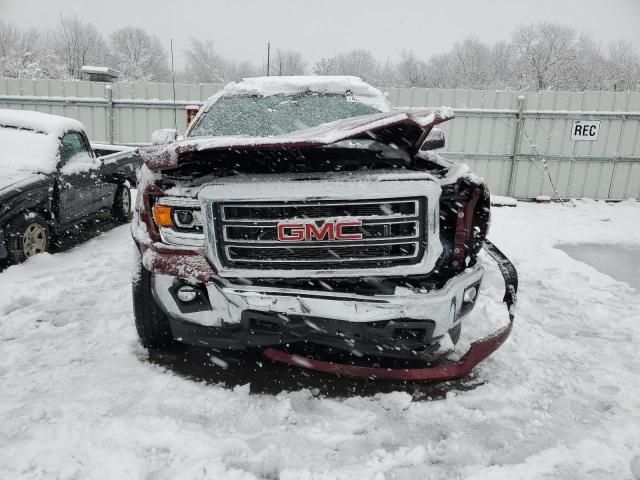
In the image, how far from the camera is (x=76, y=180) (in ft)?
17.4

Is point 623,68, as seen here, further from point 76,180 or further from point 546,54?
point 76,180

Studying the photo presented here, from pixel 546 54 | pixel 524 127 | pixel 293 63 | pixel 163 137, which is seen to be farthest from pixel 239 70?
pixel 163 137

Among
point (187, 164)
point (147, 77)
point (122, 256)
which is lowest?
point (122, 256)

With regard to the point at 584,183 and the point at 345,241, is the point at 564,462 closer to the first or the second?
the point at 345,241

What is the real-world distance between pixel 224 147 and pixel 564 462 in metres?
2.04

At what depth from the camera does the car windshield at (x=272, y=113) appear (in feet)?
11.7

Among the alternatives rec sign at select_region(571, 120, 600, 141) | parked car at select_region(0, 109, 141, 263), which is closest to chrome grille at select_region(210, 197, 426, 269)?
parked car at select_region(0, 109, 141, 263)

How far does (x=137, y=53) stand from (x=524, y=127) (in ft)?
160

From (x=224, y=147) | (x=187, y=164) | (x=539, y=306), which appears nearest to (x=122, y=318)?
(x=187, y=164)

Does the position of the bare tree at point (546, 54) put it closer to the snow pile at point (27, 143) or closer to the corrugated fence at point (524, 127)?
the corrugated fence at point (524, 127)

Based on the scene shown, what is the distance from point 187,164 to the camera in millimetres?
2260

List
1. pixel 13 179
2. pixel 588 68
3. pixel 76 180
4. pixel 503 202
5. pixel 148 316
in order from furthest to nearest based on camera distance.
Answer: pixel 588 68, pixel 503 202, pixel 76 180, pixel 13 179, pixel 148 316

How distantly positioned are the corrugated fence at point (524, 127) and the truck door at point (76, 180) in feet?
13.9

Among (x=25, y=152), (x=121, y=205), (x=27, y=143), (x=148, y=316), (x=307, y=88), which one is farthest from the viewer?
(x=121, y=205)
